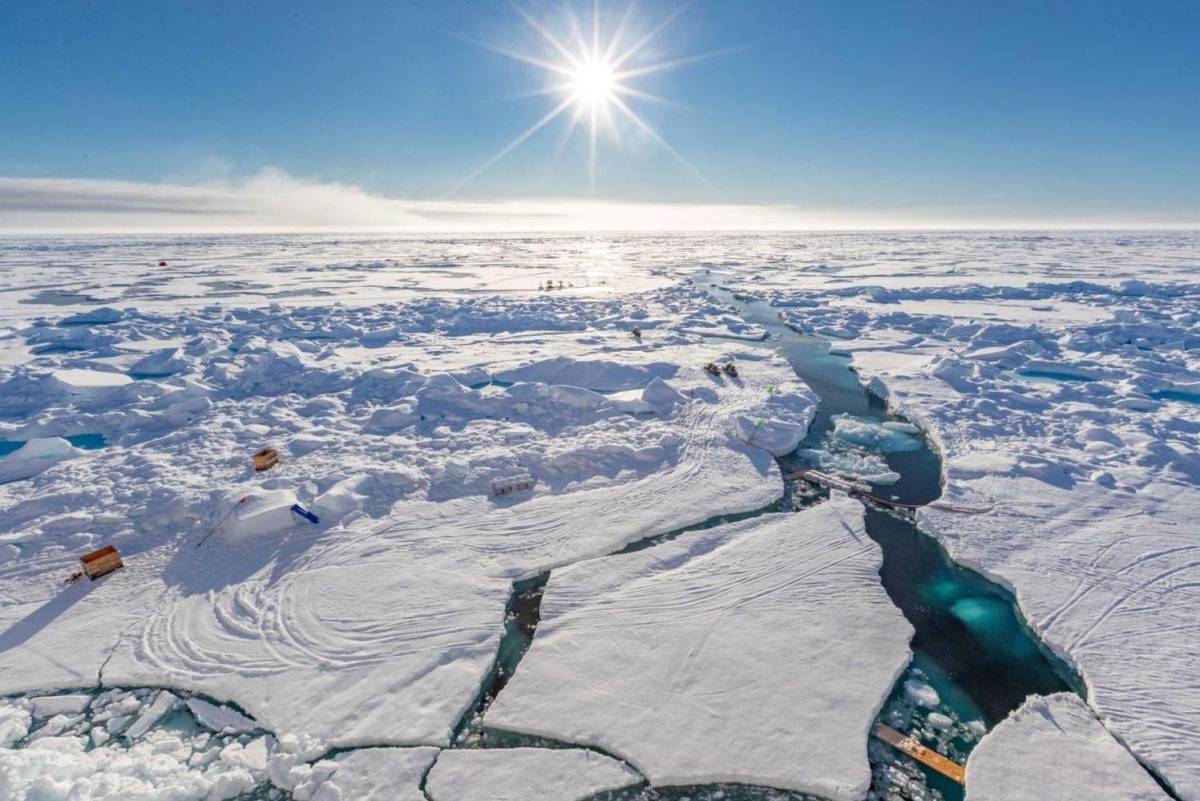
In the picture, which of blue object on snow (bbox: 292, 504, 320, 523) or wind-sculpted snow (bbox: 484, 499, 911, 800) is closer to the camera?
wind-sculpted snow (bbox: 484, 499, 911, 800)

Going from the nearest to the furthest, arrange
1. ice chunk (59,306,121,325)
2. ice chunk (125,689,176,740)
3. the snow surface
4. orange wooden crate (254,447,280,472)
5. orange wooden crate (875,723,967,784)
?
1. orange wooden crate (875,723,967,784)
2. ice chunk (125,689,176,740)
3. the snow surface
4. orange wooden crate (254,447,280,472)
5. ice chunk (59,306,121,325)

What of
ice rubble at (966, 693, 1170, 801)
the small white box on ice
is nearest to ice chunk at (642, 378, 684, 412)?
the small white box on ice

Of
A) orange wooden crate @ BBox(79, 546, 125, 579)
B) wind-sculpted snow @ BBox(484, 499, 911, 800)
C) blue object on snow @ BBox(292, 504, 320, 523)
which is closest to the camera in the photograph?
wind-sculpted snow @ BBox(484, 499, 911, 800)

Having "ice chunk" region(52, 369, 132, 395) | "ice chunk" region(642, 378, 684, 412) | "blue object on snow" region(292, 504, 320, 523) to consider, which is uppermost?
"ice chunk" region(642, 378, 684, 412)

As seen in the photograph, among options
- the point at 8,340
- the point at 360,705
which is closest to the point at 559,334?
the point at 360,705

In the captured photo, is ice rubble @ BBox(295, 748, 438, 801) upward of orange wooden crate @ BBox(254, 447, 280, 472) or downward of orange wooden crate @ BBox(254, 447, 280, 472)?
downward

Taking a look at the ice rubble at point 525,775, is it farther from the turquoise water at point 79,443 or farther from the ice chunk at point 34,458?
the turquoise water at point 79,443

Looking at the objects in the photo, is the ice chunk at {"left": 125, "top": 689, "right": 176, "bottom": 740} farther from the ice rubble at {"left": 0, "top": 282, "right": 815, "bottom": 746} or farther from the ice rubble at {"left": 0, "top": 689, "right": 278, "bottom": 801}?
the ice rubble at {"left": 0, "top": 282, "right": 815, "bottom": 746}

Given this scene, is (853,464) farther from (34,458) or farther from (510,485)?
(34,458)

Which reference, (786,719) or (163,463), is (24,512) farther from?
(786,719)
